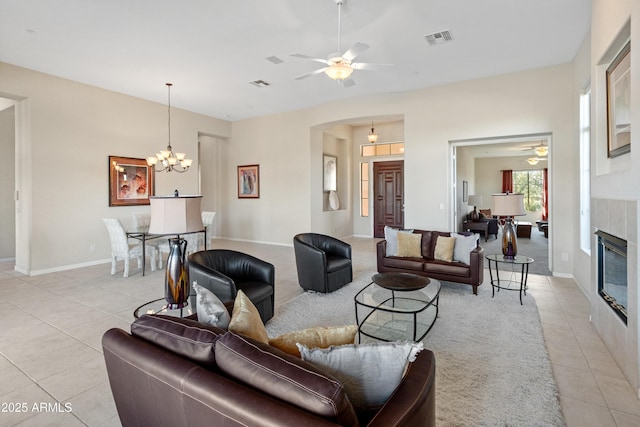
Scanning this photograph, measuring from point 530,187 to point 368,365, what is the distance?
13938 millimetres

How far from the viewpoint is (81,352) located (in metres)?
2.80

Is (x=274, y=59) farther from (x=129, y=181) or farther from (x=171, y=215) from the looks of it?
(x=129, y=181)

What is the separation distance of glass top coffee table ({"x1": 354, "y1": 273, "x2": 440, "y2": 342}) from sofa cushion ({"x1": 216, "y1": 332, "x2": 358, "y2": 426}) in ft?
5.52

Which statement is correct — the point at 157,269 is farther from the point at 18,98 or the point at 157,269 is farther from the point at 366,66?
the point at 366,66

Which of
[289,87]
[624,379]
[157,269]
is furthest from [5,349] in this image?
[289,87]

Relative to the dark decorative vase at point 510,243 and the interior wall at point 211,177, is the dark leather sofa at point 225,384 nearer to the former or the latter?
the dark decorative vase at point 510,243

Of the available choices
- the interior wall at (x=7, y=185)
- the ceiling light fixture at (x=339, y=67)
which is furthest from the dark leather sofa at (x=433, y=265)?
the interior wall at (x=7, y=185)

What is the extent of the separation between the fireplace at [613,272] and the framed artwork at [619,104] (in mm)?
754

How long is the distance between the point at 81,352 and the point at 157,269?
10.2ft

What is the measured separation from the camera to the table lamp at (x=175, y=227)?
8.04ft

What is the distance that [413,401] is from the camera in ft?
3.79

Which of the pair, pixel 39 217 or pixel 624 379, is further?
pixel 39 217

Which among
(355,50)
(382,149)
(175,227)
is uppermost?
(382,149)

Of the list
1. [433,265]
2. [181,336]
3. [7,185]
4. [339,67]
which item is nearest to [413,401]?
[181,336]
